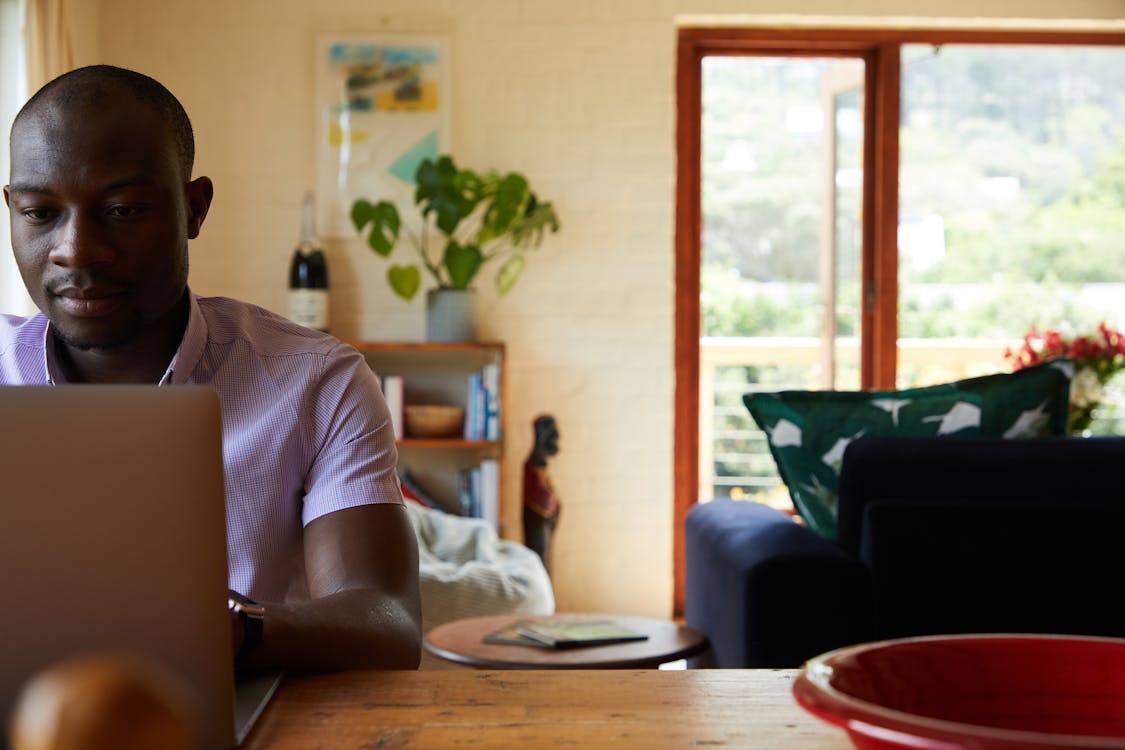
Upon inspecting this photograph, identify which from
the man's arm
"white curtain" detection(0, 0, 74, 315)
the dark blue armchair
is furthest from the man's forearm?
"white curtain" detection(0, 0, 74, 315)

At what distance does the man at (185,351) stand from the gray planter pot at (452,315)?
2931mm

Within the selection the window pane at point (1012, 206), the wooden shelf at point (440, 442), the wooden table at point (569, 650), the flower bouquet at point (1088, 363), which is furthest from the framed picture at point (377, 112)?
the wooden table at point (569, 650)

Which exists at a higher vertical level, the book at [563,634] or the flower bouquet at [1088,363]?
the flower bouquet at [1088,363]

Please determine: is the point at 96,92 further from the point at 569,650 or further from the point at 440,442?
the point at 440,442

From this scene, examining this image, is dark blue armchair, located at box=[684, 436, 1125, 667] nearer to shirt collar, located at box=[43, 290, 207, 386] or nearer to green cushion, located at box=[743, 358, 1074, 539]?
green cushion, located at box=[743, 358, 1074, 539]

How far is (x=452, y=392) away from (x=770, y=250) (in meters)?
1.39

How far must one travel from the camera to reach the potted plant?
4.21 m

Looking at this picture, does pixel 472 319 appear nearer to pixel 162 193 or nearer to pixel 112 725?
pixel 162 193

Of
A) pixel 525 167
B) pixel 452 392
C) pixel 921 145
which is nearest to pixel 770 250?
pixel 921 145

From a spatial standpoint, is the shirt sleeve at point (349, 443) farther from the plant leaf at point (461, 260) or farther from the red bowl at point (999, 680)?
the plant leaf at point (461, 260)

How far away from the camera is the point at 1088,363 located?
3273 mm

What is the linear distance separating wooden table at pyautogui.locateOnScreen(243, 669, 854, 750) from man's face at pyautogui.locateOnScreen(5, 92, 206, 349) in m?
0.50

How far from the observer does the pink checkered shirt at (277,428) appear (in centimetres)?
128

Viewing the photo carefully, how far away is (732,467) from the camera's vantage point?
4.98m
